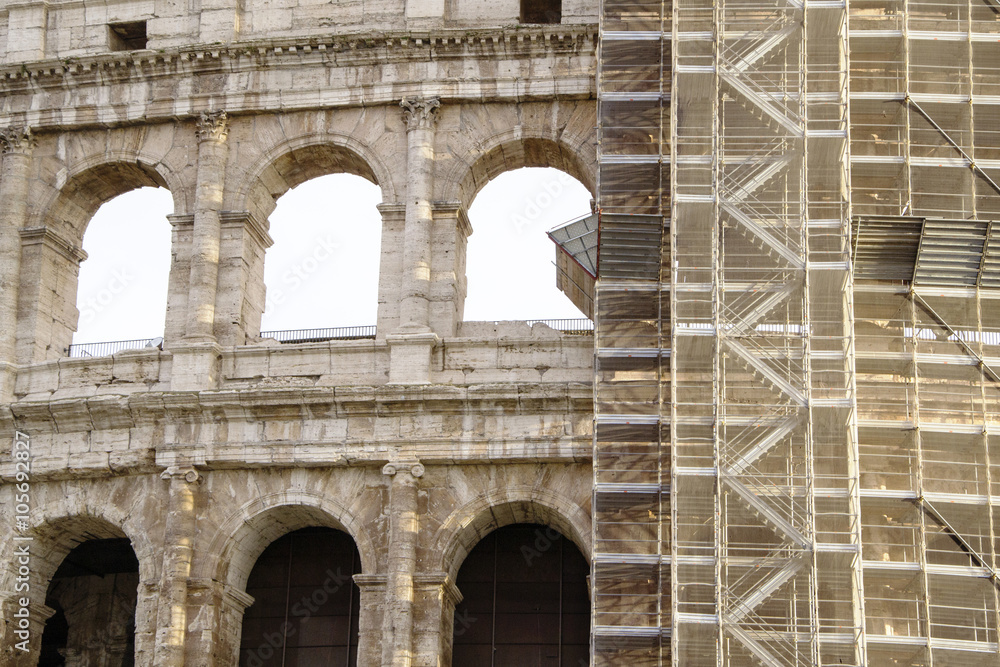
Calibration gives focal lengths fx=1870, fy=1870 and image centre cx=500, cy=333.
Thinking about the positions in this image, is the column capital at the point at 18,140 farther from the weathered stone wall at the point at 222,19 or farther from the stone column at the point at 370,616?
the stone column at the point at 370,616

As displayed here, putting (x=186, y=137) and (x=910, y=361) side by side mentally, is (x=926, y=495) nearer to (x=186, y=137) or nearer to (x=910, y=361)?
(x=910, y=361)

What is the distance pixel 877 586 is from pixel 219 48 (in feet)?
41.6

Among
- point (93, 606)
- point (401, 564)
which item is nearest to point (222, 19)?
point (93, 606)

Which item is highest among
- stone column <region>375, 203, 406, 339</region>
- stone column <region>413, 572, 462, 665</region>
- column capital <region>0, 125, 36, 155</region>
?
column capital <region>0, 125, 36, 155</region>

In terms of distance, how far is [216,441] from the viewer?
25750 millimetres

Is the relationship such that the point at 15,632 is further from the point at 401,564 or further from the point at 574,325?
the point at 574,325

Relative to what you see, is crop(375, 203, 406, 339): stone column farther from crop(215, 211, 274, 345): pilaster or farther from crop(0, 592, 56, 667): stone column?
crop(0, 592, 56, 667): stone column

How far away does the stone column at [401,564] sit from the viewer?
2428 cm

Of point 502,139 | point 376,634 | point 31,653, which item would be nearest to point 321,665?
point 376,634

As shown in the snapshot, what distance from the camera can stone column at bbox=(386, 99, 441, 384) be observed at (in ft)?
84.5

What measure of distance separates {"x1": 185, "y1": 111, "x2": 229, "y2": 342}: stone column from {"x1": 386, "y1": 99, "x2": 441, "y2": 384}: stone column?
2.75 meters

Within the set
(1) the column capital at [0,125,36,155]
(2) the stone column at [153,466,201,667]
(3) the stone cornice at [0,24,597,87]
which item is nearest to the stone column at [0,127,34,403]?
(1) the column capital at [0,125,36,155]

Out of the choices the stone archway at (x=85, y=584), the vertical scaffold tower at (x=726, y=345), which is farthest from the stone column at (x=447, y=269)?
the stone archway at (x=85, y=584)

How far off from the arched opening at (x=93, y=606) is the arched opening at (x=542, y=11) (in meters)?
10.1
